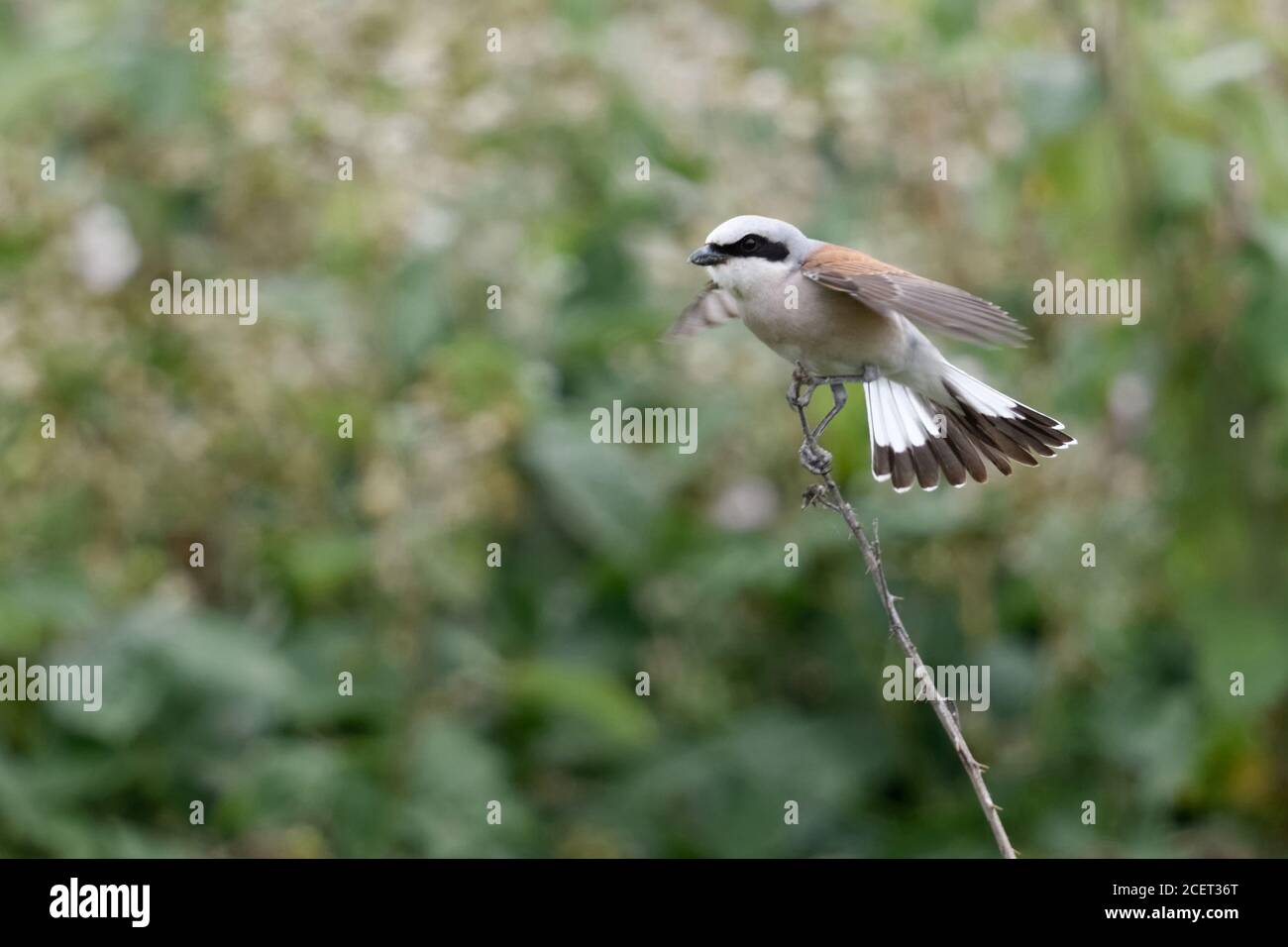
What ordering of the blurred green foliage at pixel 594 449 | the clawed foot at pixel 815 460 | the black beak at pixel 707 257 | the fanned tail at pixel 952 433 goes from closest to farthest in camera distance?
the clawed foot at pixel 815 460, the black beak at pixel 707 257, the fanned tail at pixel 952 433, the blurred green foliage at pixel 594 449

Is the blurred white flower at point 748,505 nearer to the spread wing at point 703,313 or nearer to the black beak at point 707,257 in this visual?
the spread wing at point 703,313

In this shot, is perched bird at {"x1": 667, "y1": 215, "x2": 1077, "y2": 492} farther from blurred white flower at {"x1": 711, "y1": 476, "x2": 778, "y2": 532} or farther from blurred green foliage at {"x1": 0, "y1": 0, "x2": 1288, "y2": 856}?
blurred white flower at {"x1": 711, "y1": 476, "x2": 778, "y2": 532}

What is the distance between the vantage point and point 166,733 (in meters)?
4.37

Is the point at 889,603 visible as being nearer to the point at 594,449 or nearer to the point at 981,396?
the point at 981,396

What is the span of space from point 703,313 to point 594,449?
1.29 meters

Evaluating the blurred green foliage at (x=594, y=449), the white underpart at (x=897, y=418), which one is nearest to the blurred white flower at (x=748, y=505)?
the blurred green foliage at (x=594, y=449)

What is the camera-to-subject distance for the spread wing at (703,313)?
310 cm

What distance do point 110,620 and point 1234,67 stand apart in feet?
10.3

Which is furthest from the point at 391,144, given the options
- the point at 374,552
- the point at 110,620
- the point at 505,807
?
the point at 505,807

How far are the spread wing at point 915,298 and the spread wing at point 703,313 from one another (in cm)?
29

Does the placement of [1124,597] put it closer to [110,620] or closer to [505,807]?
[505,807]

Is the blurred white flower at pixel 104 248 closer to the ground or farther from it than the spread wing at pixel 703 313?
farther from it

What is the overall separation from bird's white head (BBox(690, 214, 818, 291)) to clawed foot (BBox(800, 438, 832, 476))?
39 cm

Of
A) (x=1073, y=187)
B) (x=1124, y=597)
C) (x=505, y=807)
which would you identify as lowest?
(x=505, y=807)
